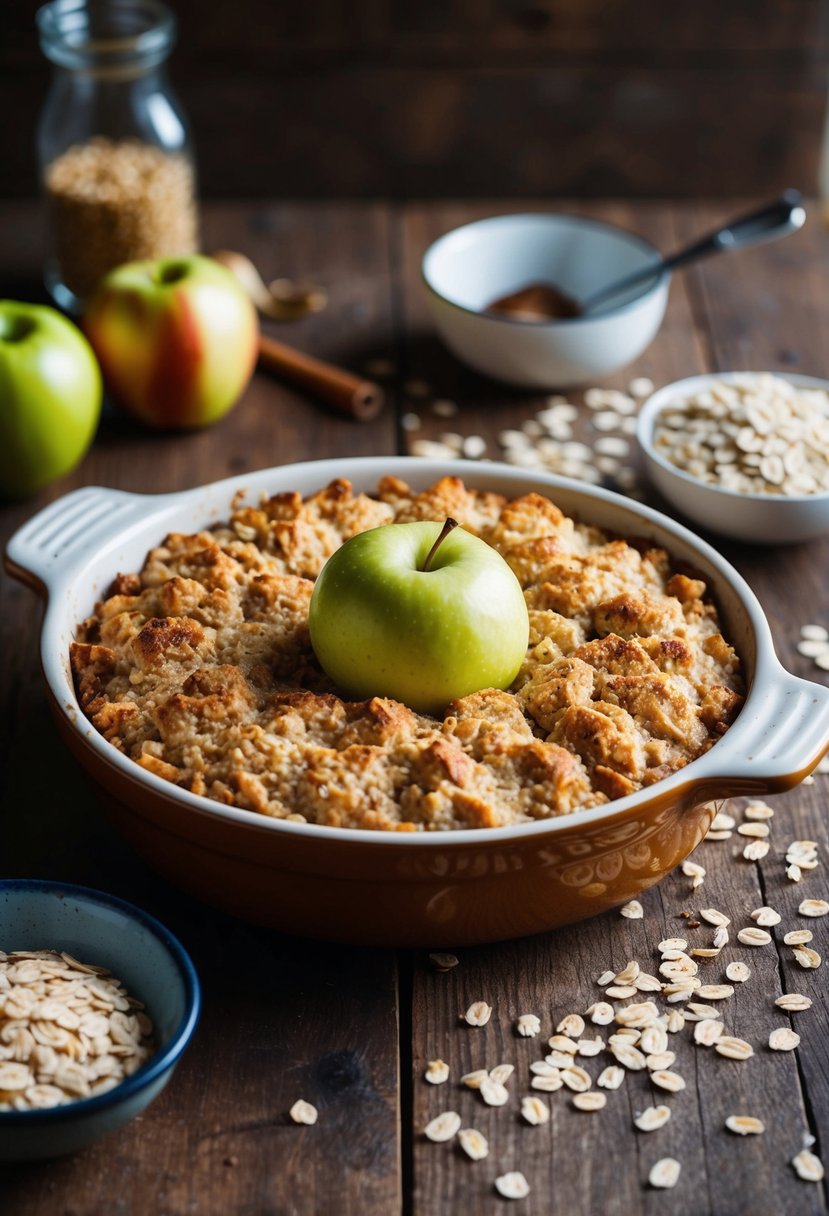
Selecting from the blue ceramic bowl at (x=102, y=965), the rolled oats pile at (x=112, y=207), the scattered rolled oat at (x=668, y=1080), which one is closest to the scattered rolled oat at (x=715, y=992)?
the scattered rolled oat at (x=668, y=1080)

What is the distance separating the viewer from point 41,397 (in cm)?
211

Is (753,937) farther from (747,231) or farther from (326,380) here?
(747,231)

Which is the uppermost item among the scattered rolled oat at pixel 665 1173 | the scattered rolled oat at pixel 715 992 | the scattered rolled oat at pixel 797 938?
the scattered rolled oat at pixel 665 1173

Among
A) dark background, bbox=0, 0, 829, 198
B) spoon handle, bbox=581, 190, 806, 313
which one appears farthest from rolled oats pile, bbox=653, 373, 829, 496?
dark background, bbox=0, 0, 829, 198

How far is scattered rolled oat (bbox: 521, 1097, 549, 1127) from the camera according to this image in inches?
50.3

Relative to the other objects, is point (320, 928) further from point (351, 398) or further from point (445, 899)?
point (351, 398)

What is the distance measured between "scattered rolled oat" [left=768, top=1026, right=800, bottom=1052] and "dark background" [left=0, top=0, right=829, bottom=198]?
2.64 m

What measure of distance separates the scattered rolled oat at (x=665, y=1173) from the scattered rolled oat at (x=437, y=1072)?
0.21 m

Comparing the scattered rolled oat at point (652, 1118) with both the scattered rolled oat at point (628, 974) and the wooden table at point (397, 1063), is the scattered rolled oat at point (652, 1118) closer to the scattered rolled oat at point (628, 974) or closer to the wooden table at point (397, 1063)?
the wooden table at point (397, 1063)

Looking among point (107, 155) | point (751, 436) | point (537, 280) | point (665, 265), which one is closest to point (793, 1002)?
point (751, 436)

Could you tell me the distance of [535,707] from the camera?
4.89 feet

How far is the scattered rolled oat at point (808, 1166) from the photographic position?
4.05 ft

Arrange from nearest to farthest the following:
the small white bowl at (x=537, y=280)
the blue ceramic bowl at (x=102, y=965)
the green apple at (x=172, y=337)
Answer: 1. the blue ceramic bowl at (x=102, y=965)
2. the green apple at (x=172, y=337)
3. the small white bowl at (x=537, y=280)

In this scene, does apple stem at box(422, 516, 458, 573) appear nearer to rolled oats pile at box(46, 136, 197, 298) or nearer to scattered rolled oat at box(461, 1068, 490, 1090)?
scattered rolled oat at box(461, 1068, 490, 1090)
